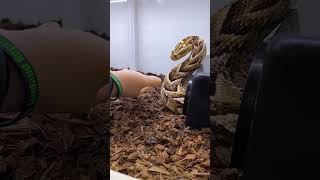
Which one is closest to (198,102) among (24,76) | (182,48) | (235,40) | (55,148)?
(182,48)

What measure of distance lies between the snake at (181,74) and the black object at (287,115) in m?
1.49

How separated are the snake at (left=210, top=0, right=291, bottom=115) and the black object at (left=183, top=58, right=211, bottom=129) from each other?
55 cm

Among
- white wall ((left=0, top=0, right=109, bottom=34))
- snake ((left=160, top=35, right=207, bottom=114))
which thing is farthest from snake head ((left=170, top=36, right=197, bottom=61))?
white wall ((left=0, top=0, right=109, bottom=34))

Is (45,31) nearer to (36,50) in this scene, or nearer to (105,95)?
(36,50)

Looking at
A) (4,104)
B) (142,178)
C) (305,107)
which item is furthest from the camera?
(142,178)

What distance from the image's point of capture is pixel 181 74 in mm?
2109

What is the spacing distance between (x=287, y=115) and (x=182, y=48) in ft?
5.63

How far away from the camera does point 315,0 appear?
964mm

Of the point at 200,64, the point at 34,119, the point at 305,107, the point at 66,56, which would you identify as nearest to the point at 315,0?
the point at 305,107

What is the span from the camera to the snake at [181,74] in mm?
2021

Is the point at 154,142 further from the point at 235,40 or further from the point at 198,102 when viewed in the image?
the point at 235,40

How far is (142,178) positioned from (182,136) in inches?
12.9

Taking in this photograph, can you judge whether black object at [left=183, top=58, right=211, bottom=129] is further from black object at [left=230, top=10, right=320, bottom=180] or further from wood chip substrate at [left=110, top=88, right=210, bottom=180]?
black object at [left=230, top=10, right=320, bottom=180]

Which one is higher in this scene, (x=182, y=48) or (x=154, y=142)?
(x=182, y=48)
